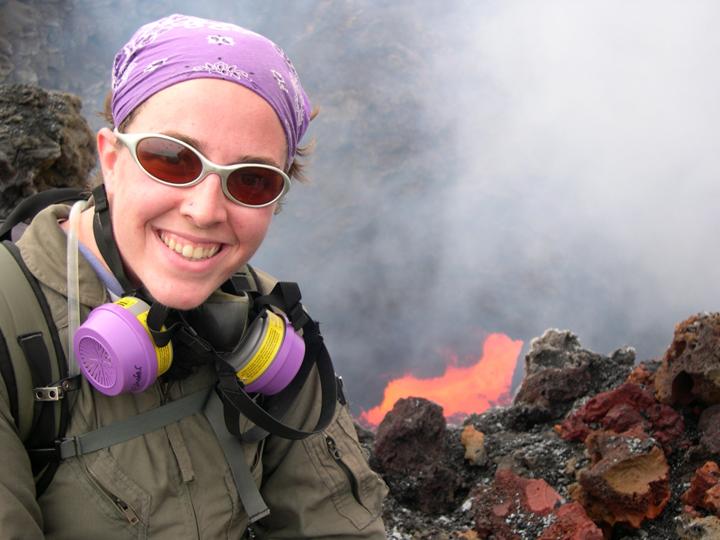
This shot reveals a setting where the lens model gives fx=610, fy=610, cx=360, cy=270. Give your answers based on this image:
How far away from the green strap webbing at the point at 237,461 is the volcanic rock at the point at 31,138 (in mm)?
4242

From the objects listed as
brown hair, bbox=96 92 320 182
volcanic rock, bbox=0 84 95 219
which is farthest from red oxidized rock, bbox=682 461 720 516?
volcanic rock, bbox=0 84 95 219

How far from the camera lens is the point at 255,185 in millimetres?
1725

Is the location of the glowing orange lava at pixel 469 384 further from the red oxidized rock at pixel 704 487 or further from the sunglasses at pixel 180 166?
the sunglasses at pixel 180 166

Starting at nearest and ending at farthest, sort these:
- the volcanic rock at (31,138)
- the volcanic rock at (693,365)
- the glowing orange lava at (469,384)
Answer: the volcanic rock at (693,365) < the volcanic rock at (31,138) < the glowing orange lava at (469,384)

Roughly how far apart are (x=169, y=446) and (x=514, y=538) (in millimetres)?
2689

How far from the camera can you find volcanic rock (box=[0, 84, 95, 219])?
5164 millimetres

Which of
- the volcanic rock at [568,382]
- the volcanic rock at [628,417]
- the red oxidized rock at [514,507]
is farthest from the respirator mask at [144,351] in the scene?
the volcanic rock at [568,382]

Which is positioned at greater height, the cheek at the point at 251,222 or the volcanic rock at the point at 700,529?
the cheek at the point at 251,222

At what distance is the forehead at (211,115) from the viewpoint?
1.61 metres

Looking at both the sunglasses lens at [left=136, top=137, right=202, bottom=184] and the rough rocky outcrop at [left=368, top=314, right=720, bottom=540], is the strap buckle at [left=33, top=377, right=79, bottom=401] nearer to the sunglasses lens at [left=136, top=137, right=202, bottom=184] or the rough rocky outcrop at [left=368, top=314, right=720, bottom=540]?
the sunglasses lens at [left=136, top=137, right=202, bottom=184]

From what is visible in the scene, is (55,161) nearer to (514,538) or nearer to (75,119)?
(75,119)

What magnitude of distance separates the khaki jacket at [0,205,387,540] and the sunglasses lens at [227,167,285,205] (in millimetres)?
525

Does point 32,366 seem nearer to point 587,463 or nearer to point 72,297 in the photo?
point 72,297

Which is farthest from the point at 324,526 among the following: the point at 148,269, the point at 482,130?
the point at 482,130
